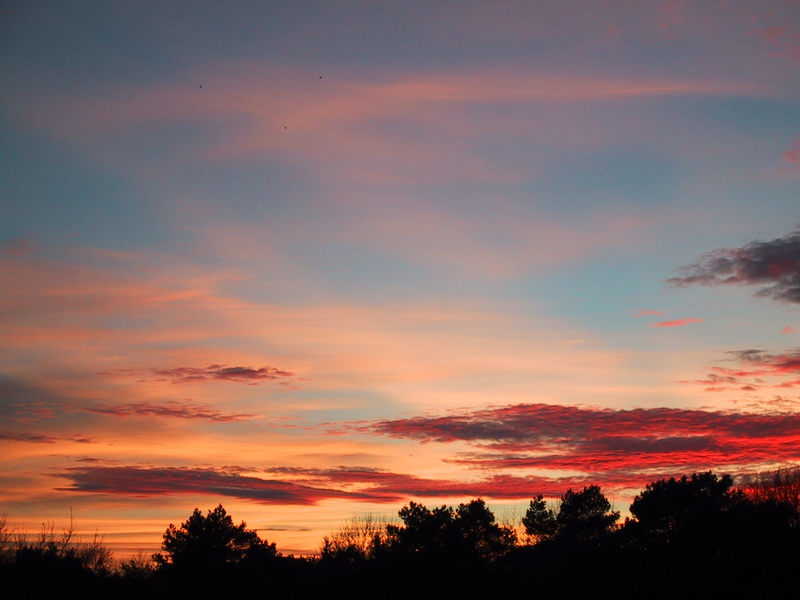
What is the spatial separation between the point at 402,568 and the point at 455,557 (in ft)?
16.1

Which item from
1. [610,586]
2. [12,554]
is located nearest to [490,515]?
[610,586]

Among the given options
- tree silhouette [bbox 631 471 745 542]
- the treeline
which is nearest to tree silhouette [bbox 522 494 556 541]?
the treeline

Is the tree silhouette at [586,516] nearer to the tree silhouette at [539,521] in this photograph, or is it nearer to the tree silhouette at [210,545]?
the tree silhouette at [539,521]

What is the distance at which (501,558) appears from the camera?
7338 cm

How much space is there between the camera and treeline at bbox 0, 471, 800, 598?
55.2 m

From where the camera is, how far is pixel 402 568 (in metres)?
66.9

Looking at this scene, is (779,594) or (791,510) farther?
(791,510)

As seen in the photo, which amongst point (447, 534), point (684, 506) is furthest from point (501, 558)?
point (684, 506)

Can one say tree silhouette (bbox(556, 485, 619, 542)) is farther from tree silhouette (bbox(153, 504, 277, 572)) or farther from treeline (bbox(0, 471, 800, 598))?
tree silhouette (bbox(153, 504, 277, 572))

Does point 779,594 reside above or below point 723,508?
below

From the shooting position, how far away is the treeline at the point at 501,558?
5519 centimetres

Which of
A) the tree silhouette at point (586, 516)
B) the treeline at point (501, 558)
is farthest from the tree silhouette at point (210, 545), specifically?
the tree silhouette at point (586, 516)

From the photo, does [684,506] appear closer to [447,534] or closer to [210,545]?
[447,534]

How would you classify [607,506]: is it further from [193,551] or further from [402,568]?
[193,551]
